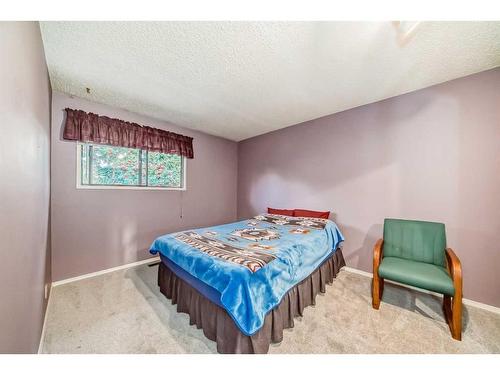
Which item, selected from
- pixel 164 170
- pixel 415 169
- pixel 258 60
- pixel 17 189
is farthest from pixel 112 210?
pixel 415 169

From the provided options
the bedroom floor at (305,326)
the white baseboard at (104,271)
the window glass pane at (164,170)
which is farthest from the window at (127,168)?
the bedroom floor at (305,326)

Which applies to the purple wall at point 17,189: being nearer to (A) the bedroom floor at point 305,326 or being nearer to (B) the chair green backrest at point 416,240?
(A) the bedroom floor at point 305,326

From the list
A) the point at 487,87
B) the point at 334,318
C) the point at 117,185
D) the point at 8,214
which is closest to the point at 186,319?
the point at 334,318

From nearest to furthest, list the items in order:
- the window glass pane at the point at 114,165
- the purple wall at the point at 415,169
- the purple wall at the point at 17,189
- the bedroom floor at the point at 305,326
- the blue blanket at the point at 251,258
→ the purple wall at the point at 17,189
the blue blanket at the point at 251,258
the bedroom floor at the point at 305,326
the purple wall at the point at 415,169
the window glass pane at the point at 114,165

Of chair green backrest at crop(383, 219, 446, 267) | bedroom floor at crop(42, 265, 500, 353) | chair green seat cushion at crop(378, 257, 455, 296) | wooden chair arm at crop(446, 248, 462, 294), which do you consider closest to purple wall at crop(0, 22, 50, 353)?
bedroom floor at crop(42, 265, 500, 353)

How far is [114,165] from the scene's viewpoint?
2910 millimetres

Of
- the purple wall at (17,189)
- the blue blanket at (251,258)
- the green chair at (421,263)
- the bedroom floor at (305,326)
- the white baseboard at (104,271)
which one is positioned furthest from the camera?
the white baseboard at (104,271)

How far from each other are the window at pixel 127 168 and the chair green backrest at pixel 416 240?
340cm

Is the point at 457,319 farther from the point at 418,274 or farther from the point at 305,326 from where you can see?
the point at 305,326

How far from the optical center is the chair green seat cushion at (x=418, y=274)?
1.60 metres

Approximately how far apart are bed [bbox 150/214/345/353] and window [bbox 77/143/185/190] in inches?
58.4

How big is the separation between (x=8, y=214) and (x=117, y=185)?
2.34m

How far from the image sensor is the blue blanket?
133 cm
